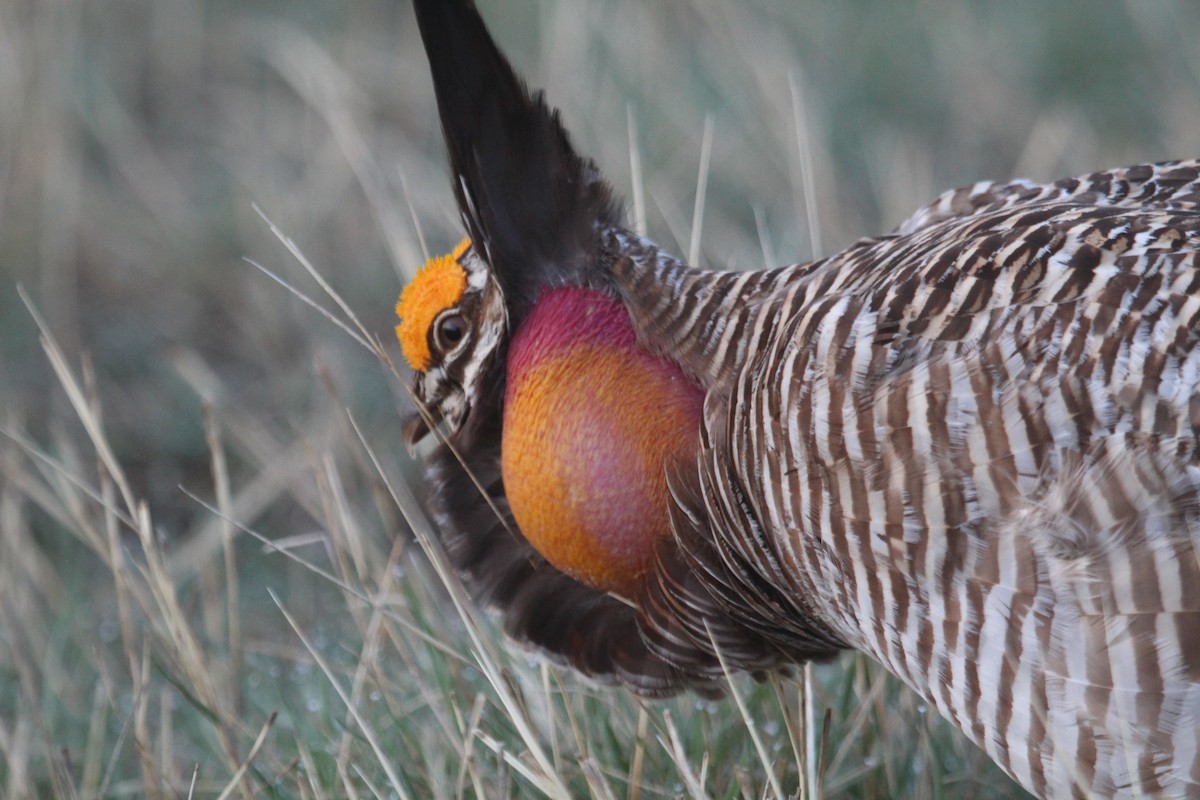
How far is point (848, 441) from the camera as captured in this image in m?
1.80

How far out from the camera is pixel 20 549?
3277 millimetres

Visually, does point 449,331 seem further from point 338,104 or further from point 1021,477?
point 338,104

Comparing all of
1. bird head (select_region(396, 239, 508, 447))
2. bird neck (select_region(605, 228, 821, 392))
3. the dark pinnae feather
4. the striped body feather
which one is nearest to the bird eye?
bird head (select_region(396, 239, 508, 447))

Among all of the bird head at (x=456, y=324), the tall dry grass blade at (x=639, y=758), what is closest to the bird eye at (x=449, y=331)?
the bird head at (x=456, y=324)

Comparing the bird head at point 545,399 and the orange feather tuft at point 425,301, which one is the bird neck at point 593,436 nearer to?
the bird head at point 545,399

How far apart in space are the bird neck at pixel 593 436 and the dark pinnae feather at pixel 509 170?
8 cm

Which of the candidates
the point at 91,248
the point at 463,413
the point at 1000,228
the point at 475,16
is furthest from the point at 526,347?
the point at 91,248

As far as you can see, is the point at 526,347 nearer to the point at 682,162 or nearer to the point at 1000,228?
the point at 1000,228

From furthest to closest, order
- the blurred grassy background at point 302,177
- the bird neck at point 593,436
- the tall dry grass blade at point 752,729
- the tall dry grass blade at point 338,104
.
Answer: the blurred grassy background at point 302,177
the tall dry grass blade at point 338,104
the bird neck at point 593,436
the tall dry grass blade at point 752,729

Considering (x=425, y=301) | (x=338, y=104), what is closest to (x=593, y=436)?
(x=425, y=301)

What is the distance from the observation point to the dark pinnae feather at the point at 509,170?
230 centimetres

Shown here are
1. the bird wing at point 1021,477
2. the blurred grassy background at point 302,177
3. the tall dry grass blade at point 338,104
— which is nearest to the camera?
the bird wing at point 1021,477

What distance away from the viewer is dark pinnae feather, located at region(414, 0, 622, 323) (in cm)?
230

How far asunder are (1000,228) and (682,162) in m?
3.08
